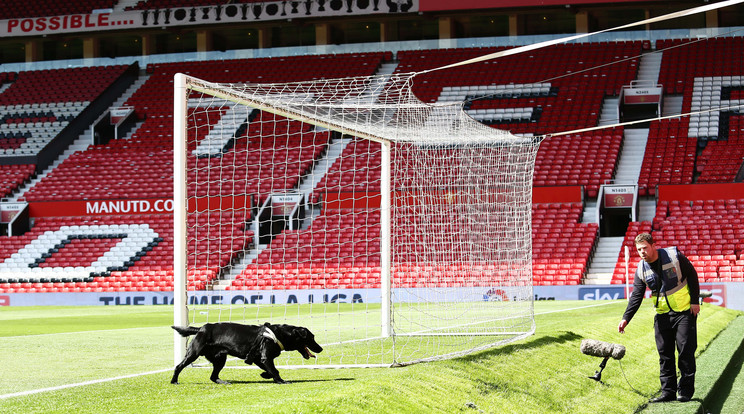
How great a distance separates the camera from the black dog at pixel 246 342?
21.3ft

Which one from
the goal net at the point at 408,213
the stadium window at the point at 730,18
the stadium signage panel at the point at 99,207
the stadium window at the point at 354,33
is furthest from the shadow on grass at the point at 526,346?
the stadium window at the point at 354,33

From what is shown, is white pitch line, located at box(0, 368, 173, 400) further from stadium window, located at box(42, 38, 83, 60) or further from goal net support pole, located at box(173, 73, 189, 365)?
stadium window, located at box(42, 38, 83, 60)

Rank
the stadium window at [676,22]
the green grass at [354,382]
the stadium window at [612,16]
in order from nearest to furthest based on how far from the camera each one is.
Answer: the green grass at [354,382], the stadium window at [676,22], the stadium window at [612,16]

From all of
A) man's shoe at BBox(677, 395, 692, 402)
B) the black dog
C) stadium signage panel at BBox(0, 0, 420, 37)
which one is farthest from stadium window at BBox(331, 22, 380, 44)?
the black dog

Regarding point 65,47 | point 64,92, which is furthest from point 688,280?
point 65,47

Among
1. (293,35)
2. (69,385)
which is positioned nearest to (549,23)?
(293,35)

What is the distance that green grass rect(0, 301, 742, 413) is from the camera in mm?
5746

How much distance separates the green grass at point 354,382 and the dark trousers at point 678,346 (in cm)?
40

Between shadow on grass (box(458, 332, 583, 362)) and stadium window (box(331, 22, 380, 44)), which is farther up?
stadium window (box(331, 22, 380, 44))

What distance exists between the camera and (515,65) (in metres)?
37.5

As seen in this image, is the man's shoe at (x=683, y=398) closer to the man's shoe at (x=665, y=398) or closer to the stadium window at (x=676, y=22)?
the man's shoe at (x=665, y=398)

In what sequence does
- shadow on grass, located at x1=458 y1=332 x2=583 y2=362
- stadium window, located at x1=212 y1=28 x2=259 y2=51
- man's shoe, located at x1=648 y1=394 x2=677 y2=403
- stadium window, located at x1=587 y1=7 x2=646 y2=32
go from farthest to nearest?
stadium window, located at x1=212 y1=28 x2=259 y2=51 < stadium window, located at x1=587 y1=7 x2=646 y2=32 < shadow on grass, located at x1=458 y1=332 x2=583 y2=362 < man's shoe, located at x1=648 y1=394 x2=677 y2=403

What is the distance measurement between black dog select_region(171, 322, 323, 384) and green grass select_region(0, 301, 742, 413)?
0.21m

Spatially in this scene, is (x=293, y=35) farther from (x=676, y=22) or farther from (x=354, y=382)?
(x=354, y=382)
